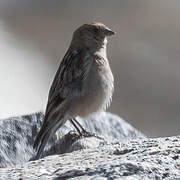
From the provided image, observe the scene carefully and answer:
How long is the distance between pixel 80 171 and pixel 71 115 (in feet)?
9.55

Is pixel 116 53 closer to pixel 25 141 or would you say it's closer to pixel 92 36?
pixel 92 36

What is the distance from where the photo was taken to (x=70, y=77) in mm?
8453

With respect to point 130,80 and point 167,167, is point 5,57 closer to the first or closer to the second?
point 130,80

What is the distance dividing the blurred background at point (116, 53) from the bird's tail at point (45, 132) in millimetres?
4374

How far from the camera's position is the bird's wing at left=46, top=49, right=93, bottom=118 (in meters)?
8.23

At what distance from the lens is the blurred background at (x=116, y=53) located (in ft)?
45.3

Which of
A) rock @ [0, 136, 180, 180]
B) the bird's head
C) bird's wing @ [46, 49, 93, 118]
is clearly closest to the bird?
bird's wing @ [46, 49, 93, 118]

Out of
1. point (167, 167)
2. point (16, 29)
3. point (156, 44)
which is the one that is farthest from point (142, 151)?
Result: point (16, 29)

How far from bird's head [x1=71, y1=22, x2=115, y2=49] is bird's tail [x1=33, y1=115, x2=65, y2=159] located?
125cm

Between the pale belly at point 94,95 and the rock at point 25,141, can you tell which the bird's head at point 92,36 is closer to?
the pale belly at point 94,95

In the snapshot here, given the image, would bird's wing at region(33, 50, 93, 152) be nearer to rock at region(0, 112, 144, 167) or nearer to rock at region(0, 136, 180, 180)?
rock at region(0, 112, 144, 167)

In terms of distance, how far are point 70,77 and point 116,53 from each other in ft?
24.1

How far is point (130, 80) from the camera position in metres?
14.8

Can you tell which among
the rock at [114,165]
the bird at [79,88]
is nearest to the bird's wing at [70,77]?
the bird at [79,88]
